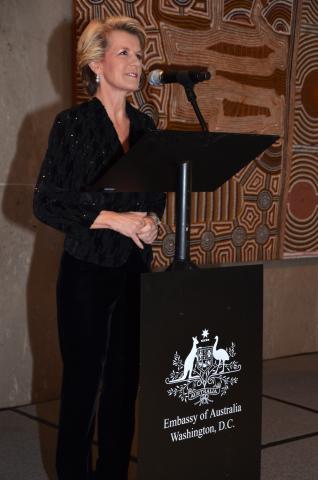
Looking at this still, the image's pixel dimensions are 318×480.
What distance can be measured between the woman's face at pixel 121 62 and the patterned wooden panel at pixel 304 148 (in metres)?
2.74

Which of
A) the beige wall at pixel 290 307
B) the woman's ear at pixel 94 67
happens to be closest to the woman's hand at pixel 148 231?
the woman's ear at pixel 94 67

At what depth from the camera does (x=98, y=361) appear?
232cm

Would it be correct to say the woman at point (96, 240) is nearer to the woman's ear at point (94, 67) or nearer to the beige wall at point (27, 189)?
the woman's ear at point (94, 67)

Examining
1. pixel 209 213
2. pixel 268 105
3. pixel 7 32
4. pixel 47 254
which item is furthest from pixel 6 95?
pixel 268 105

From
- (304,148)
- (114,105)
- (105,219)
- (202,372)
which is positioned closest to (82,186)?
(105,219)

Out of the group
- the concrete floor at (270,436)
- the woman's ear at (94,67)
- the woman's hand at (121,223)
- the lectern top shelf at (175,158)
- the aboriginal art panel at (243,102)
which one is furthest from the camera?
the aboriginal art panel at (243,102)

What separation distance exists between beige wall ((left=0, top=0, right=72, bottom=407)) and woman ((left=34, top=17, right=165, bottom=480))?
4.90ft

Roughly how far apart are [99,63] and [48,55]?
1623 mm

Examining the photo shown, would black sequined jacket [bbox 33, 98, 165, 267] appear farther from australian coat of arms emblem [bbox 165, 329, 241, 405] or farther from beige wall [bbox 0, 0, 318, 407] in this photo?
beige wall [bbox 0, 0, 318, 407]

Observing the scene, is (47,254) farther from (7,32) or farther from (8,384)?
(7,32)

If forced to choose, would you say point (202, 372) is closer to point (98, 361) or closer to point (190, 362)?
point (190, 362)

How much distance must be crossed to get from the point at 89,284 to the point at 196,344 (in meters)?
0.37

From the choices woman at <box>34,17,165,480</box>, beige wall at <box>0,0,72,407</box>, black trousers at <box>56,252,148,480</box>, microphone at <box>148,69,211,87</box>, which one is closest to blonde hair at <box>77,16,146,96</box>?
woman at <box>34,17,165,480</box>

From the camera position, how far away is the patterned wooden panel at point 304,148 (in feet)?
16.3
